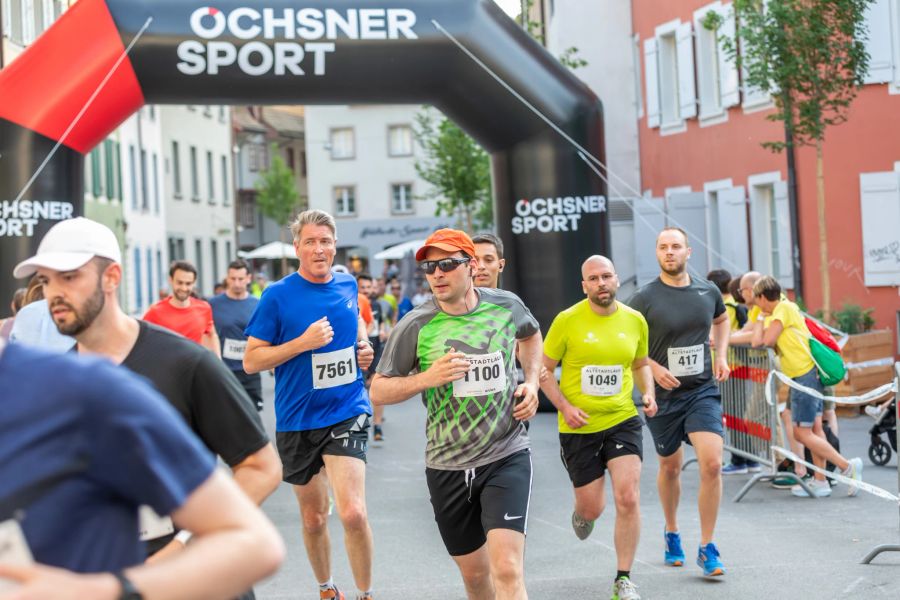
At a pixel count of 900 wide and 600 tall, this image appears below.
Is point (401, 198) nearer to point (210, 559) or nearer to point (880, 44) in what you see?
point (880, 44)

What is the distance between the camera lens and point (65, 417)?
222 cm

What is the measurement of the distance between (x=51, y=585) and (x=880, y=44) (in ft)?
64.1

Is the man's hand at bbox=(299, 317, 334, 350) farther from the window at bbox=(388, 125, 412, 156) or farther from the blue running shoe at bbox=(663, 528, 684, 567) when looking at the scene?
the window at bbox=(388, 125, 412, 156)

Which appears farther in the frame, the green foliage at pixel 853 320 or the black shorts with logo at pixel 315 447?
the green foliage at pixel 853 320

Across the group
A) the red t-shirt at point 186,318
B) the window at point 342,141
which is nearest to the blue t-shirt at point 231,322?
the red t-shirt at point 186,318

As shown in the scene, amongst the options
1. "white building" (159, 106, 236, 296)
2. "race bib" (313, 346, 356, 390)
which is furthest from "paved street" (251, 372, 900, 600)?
"white building" (159, 106, 236, 296)

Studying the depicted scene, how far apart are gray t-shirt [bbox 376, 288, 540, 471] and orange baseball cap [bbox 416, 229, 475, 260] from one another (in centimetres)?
28

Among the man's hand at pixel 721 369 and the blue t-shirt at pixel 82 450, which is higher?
the blue t-shirt at pixel 82 450

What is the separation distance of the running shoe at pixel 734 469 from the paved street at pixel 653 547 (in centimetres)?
27

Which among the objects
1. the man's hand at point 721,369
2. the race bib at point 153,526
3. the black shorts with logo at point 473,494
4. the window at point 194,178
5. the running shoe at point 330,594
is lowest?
the running shoe at point 330,594

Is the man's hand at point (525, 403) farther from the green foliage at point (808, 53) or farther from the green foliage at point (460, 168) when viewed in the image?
the green foliage at point (460, 168)

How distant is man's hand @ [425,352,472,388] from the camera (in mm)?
6086

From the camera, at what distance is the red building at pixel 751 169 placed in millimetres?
20250

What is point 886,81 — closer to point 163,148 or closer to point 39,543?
point 39,543
